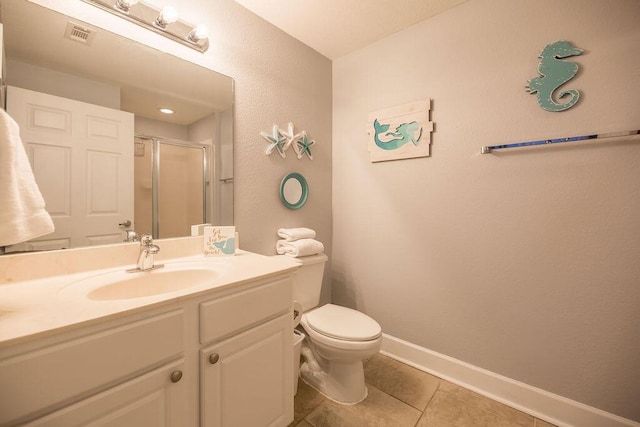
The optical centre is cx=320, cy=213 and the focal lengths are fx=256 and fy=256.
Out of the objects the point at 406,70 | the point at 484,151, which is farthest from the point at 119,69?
the point at 484,151

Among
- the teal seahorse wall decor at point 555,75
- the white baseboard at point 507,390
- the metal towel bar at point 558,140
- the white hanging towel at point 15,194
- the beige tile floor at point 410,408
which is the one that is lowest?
the beige tile floor at point 410,408

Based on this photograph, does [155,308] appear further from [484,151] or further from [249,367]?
[484,151]

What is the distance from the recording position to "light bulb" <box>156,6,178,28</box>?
3.75 feet

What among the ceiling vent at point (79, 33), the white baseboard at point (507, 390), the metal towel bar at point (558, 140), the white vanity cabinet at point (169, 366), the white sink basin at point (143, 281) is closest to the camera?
the white vanity cabinet at point (169, 366)

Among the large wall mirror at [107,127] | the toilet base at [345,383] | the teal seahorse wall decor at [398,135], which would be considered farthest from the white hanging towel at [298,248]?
the teal seahorse wall decor at [398,135]

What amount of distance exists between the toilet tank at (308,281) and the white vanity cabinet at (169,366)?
18.9 inches

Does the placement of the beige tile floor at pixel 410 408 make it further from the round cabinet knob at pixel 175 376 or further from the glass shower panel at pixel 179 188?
the glass shower panel at pixel 179 188

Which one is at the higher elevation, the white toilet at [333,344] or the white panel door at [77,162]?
the white panel door at [77,162]

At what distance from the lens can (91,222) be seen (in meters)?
1.06

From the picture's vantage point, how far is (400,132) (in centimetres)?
181

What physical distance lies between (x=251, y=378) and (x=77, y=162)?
1.09m

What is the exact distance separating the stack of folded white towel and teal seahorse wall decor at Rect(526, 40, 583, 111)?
1.49 metres

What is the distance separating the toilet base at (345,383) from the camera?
145 cm

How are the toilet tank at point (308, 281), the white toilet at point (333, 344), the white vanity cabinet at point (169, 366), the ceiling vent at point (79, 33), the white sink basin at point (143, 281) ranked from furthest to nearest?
1. the toilet tank at point (308, 281)
2. the white toilet at point (333, 344)
3. the ceiling vent at point (79, 33)
4. the white sink basin at point (143, 281)
5. the white vanity cabinet at point (169, 366)
